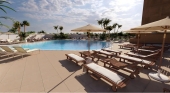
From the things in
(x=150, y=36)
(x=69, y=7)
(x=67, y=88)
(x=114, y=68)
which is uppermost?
(x=69, y=7)

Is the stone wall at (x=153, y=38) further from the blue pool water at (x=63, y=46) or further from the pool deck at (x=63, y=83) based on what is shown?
the pool deck at (x=63, y=83)

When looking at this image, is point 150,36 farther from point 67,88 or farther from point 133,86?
point 67,88

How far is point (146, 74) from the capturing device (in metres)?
3.98

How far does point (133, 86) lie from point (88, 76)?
1.59 m

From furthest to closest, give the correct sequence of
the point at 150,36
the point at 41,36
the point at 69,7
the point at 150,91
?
the point at 41,36 → the point at 150,36 → the point at 69,7 → the point at 150,91

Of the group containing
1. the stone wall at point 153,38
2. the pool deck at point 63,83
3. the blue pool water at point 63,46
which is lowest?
the pool deck at point 63,83

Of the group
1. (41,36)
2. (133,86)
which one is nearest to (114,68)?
(133,86)

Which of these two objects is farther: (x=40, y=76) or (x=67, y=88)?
(x=40, y=76)

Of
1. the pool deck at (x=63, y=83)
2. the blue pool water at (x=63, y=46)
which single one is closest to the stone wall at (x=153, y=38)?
the blue pool water at (x=63, y=46)

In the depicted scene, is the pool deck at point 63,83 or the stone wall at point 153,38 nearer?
the pool deck at point 63,83

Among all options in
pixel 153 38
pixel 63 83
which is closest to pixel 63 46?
pixel 153 38

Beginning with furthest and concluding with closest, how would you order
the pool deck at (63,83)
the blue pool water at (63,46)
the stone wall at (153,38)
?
the blue pool water at (63,46), the stone wall at (153,38), the pool deck at (63,83)

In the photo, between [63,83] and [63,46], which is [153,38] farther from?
[63,83]

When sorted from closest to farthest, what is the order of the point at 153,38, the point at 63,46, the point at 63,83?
1. the point at 63,83
2. the point at 153,38
3. the point at 63,46
